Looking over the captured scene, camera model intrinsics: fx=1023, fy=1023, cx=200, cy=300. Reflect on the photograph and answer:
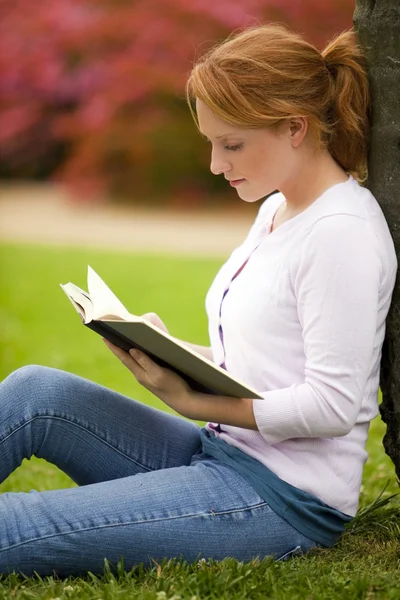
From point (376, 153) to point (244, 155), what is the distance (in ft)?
1.20

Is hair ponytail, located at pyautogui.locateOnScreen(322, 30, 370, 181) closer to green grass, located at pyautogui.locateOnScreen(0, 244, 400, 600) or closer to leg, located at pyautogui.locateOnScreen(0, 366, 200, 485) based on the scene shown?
leg, located at pyautogui.locateOnScreen(0, 366, 200, 485)

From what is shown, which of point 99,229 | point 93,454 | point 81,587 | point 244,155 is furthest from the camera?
point 99,229

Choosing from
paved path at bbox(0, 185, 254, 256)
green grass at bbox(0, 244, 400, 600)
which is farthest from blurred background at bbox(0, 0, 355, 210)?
green grass at bbox(0, 244, 400, 600)

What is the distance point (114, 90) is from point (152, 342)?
10.8 metres

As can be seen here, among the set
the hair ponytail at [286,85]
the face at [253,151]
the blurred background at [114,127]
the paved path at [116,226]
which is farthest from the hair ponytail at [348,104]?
the paved path at [116,226]

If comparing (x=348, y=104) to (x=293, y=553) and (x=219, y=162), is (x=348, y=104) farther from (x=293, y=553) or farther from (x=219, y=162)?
(x=293, y=553)

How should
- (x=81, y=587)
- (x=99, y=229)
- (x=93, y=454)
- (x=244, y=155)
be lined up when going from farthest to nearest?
(x=99, y=229) → (x=93, y=454) → (x=244, y=155) → (x=81, y=587)

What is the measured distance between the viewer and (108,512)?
→ 2.20 m

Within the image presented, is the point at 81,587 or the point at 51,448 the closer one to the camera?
the point at 81,587

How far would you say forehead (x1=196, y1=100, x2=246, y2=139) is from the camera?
2305 mm

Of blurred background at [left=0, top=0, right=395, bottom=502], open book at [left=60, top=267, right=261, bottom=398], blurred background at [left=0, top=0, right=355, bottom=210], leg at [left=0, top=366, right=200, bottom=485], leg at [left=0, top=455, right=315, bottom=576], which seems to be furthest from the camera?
blurred background at [left=0, top=0, right=355, bottom=210]

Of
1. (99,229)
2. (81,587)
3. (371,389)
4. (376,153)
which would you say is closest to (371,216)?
(376,153)

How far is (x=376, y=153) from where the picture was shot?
8.15 ft

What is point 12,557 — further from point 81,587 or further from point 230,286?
point 230,286
